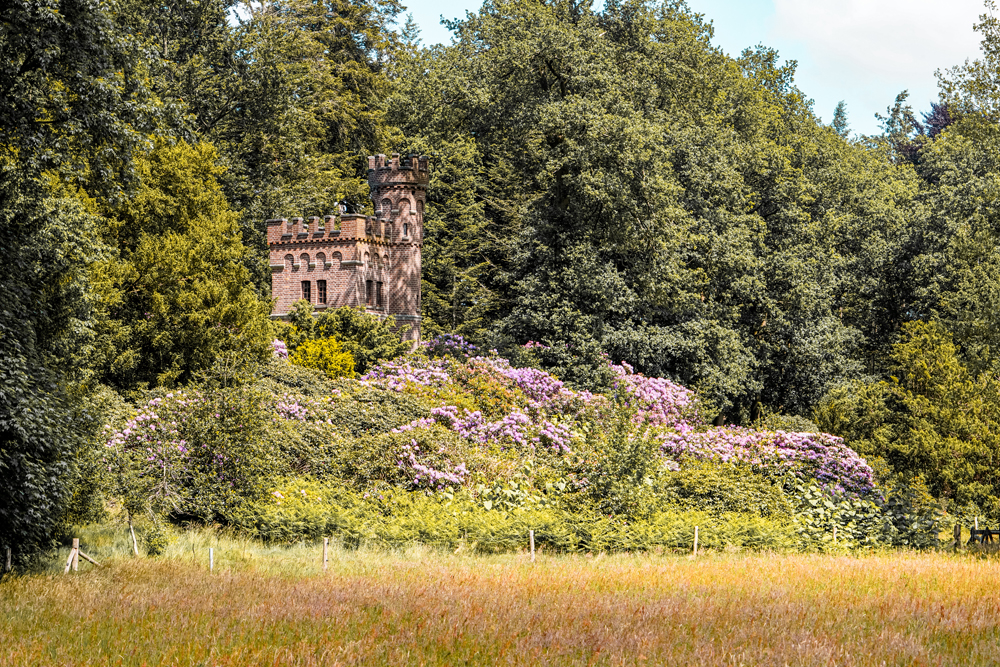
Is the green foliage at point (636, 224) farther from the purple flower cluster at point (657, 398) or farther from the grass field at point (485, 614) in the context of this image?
the grass field at point (485, 614)

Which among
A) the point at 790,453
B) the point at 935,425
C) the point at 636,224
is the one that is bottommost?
the point at 790,453

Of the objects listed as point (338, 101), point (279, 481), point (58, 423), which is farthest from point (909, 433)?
point (338, 101)

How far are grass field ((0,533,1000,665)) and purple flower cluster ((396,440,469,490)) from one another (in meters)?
7.12

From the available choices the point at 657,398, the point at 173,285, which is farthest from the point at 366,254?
the point at 657,398

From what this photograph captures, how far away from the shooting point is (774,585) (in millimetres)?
18953

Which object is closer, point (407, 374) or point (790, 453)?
point (790, 453)

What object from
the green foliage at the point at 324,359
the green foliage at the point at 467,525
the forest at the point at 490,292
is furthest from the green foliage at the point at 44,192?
the green foliage at the point at 324,359

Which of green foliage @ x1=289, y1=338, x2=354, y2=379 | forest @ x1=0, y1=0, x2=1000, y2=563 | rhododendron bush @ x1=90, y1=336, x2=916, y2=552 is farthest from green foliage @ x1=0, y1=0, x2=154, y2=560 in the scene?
green foliage @ x1=289, y1=338, x2=354, y2=379

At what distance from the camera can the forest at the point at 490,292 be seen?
66.4 feet

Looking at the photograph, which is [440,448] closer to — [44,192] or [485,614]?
[44,192]

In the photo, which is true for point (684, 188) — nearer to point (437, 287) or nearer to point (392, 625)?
point (437, 287)

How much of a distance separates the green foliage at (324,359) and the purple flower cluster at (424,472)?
1004 cm

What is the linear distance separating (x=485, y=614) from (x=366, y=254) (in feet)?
116

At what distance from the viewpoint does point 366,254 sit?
4878 cm
